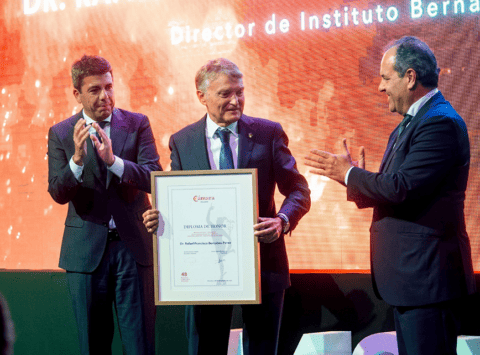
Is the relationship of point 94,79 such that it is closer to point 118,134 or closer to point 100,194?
point 118,134

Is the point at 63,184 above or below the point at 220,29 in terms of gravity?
below

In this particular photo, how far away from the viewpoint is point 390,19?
3227mm

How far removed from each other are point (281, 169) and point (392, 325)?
1.44m

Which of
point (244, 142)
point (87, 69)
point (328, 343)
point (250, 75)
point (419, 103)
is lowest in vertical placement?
point (328, 343)

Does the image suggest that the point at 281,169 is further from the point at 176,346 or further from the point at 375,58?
the point at 176,346

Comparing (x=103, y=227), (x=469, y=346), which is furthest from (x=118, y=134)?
(x=469, y=346)

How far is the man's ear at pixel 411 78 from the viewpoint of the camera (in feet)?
6.53

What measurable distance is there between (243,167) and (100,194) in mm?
701

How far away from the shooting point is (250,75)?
3.44 metres

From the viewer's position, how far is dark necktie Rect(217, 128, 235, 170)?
2.16 meters

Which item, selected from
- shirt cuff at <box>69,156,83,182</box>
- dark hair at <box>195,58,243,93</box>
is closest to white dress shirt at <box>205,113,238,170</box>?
dark hair at <box>195,58,243,93</box>

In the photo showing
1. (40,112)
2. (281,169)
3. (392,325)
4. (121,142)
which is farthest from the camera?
(40,112)

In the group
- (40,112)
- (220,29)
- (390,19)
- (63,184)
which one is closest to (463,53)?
(390,19)

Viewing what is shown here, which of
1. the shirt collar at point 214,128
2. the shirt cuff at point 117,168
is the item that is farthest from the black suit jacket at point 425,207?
the shirt cuff at point 117,168
